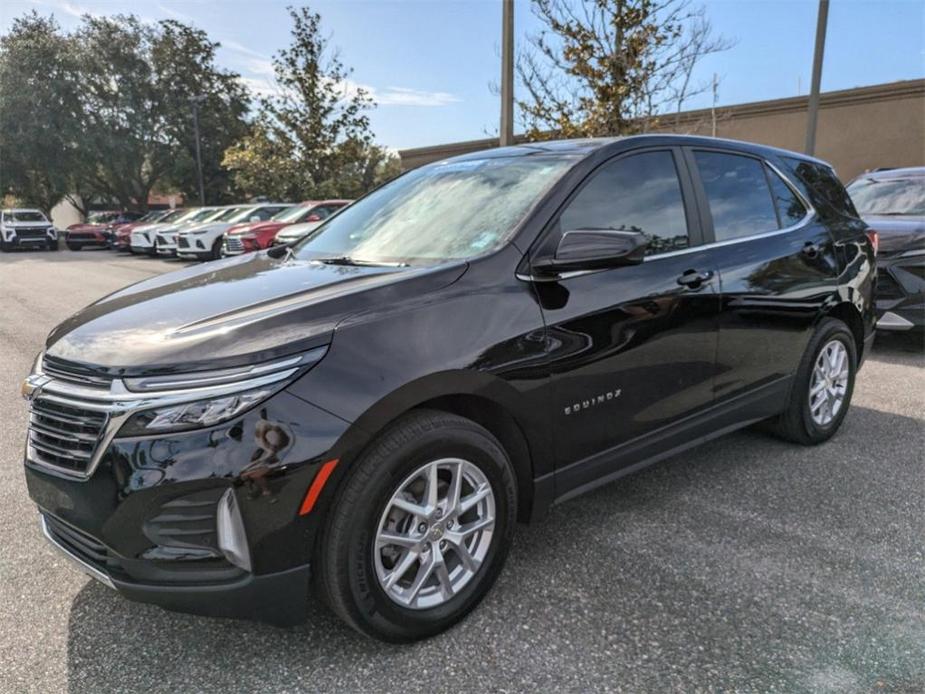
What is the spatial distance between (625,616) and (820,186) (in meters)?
3.18

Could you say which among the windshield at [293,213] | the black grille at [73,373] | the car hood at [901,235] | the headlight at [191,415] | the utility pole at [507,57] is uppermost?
the utility pole at [507,57]

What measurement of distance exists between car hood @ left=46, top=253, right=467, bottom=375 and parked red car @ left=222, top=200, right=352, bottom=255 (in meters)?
13.4

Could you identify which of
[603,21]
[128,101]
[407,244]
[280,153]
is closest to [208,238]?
[280,153]

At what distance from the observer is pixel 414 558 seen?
2312 millimetres

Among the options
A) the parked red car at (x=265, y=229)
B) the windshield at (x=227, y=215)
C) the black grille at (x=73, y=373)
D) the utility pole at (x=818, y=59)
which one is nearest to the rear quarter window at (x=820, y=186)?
the black grille at (x=73, y=373)

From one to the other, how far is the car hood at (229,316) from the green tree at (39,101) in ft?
125

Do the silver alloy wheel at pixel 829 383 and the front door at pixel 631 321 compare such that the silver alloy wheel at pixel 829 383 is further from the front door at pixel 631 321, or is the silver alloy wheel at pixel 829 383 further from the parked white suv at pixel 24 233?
the parked white suv at pixel 24 233

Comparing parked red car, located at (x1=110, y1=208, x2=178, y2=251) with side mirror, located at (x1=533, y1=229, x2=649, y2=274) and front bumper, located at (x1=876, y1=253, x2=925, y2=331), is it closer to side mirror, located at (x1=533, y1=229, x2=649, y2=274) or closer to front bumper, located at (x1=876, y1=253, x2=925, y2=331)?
front bumper, located at (x1=876, y1=253, x2=925, y2=331)

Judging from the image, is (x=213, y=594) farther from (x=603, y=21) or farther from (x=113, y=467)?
(x=603, y=21)

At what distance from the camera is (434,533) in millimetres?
2332

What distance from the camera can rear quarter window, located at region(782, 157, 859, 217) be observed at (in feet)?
13.5

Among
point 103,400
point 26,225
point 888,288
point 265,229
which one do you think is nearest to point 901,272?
point 888,288

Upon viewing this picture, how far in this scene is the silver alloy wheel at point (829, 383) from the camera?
4074mm

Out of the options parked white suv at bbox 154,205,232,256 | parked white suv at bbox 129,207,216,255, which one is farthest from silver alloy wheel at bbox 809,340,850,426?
parked white suv at bbox 129,207,216,255
